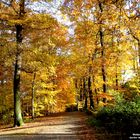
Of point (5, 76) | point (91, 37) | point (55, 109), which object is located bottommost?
point (55, 109)

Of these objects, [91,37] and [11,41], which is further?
[91,37]

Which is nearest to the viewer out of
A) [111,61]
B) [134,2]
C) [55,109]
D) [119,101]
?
[134,2]

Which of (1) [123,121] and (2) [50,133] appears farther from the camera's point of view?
(2) [50,133]

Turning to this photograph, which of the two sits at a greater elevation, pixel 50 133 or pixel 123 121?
pixel 123 121

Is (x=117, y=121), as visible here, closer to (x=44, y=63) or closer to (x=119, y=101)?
(x=119, y=101)

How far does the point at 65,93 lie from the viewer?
164ft

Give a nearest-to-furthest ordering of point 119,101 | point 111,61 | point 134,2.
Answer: point 134,2, point 119,101, point 111,61

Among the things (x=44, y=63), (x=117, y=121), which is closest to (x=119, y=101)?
(x=117, y=121)

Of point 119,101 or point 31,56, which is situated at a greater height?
point 31,56

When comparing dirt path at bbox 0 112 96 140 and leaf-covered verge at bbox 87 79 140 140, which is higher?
leaf-covered verge at bbox 87 79 140 140

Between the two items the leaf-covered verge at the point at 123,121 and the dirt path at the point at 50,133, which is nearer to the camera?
the leaf-covered verge at the point at 123,121

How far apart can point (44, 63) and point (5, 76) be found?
12.1 metres

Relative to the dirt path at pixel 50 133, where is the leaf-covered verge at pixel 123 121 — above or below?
above

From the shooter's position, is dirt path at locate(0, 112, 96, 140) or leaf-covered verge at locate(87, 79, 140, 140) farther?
dirt path at locate(0, 112, 96, 140)
